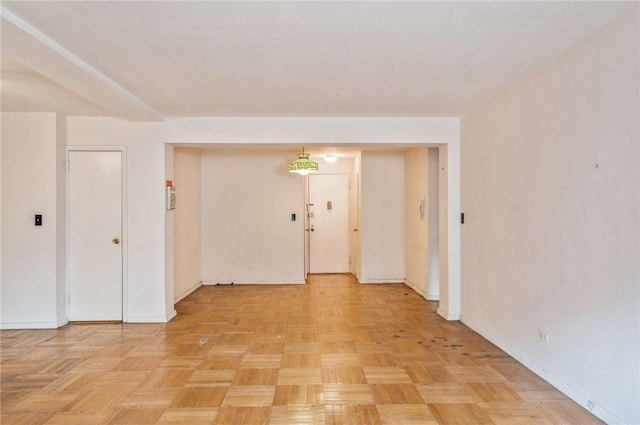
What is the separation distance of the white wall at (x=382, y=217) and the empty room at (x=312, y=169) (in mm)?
643

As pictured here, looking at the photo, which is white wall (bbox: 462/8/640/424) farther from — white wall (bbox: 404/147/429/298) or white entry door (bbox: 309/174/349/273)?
white entry door (bbox: 309/174/349/273)

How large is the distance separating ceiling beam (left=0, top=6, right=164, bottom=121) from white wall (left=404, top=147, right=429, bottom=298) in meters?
3.91

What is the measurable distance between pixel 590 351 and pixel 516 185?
144 centimetres

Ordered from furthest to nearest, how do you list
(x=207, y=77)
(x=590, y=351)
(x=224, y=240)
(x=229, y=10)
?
(x=224, y=240) < (x=207, y=77) < (x=590, y=351) < (x=229, y=10)

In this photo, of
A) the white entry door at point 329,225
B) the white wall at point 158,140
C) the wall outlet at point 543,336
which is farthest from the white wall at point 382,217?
the wall outlet at point 543,336

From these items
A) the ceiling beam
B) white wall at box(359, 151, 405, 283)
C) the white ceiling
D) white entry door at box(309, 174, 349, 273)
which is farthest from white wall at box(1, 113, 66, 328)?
white wall at box(359, 151, 405, 283)

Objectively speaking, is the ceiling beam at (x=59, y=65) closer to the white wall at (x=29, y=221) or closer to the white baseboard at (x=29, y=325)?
the white wall at (x=29, y=221)

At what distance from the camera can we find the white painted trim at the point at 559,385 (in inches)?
88.2

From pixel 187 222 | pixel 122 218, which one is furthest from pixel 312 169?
pixel 122 218

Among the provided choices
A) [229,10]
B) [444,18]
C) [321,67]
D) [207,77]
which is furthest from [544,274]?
[207,77]

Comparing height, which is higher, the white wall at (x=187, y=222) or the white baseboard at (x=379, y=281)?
the white wall at (x=187, y=222)

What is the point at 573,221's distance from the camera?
2529mm

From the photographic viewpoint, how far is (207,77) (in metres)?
3.07

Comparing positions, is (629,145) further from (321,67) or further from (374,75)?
(321,67)
